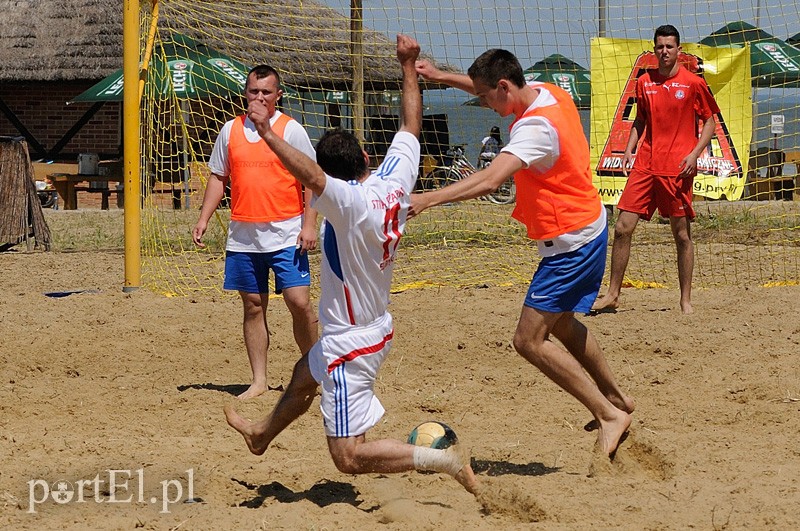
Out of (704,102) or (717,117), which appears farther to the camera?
(717,117)

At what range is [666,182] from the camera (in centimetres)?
810

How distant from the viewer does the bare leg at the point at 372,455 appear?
13.7 ft

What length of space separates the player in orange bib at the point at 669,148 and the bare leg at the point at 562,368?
3.24m

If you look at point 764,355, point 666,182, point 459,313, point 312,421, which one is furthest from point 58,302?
point 764,355

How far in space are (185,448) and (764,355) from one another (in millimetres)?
3744

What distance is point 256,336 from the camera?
6340 mm

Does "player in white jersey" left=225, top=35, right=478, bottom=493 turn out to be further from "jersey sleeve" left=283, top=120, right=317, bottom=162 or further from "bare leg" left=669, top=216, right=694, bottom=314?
"bare leg" left=669, top=216, right=694, bottom=314

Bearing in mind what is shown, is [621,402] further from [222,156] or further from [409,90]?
[222,156]

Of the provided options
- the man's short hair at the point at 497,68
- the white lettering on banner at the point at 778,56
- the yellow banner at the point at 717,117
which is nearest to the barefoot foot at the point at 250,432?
the man's short hair at the point at 497,68

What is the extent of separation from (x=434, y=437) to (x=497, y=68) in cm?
169

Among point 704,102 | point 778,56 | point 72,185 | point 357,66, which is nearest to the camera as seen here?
point 704,102

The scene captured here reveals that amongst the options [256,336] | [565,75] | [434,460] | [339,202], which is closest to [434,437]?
[434,460]

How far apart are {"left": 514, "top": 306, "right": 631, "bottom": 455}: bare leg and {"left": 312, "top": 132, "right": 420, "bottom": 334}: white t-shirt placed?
3.01 feet

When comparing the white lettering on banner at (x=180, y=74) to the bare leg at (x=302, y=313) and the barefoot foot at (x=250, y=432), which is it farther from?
the barefoot foot at (x=250, y=432)
